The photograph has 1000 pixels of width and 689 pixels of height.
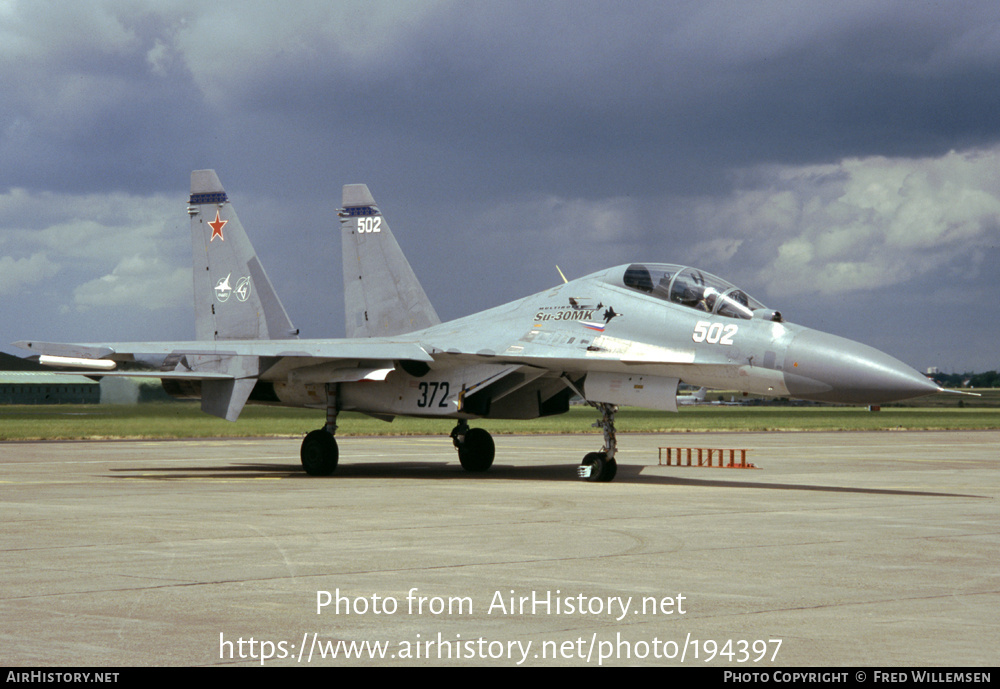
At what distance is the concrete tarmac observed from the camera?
5.67 metres

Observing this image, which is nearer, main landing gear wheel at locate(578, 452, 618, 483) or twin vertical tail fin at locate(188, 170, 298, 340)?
main landing gear wheel at locate(578, 452, 618, 483)

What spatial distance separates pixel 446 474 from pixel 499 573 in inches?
457

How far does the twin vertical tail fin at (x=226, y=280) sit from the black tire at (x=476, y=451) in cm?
477

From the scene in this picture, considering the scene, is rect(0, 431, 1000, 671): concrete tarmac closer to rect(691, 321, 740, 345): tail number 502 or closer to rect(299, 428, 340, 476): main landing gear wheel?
rect(299, 428, 340, 476): main landing gear wheel

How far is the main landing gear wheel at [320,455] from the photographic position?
1866 centimetres

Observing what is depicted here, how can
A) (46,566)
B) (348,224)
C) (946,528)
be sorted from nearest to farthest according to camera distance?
(46,566) → (946,528) → (348,224)

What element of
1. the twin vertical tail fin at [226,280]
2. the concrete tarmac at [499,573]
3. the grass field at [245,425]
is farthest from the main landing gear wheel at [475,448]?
the grass field at [245,425]

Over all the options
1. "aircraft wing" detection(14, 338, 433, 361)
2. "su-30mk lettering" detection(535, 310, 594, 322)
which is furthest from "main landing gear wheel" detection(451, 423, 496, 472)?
"su-30mk lettering" detection(535, 310, 594, 322)

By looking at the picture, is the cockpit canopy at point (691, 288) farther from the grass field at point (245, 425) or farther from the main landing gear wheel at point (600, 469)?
the grass field at point (245, 425)

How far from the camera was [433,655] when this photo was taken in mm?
5500

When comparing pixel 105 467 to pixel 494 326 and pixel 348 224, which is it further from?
pixel 494 326

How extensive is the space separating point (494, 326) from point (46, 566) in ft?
34.4

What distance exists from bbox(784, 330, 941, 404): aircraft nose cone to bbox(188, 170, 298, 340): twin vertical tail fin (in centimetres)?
1144
